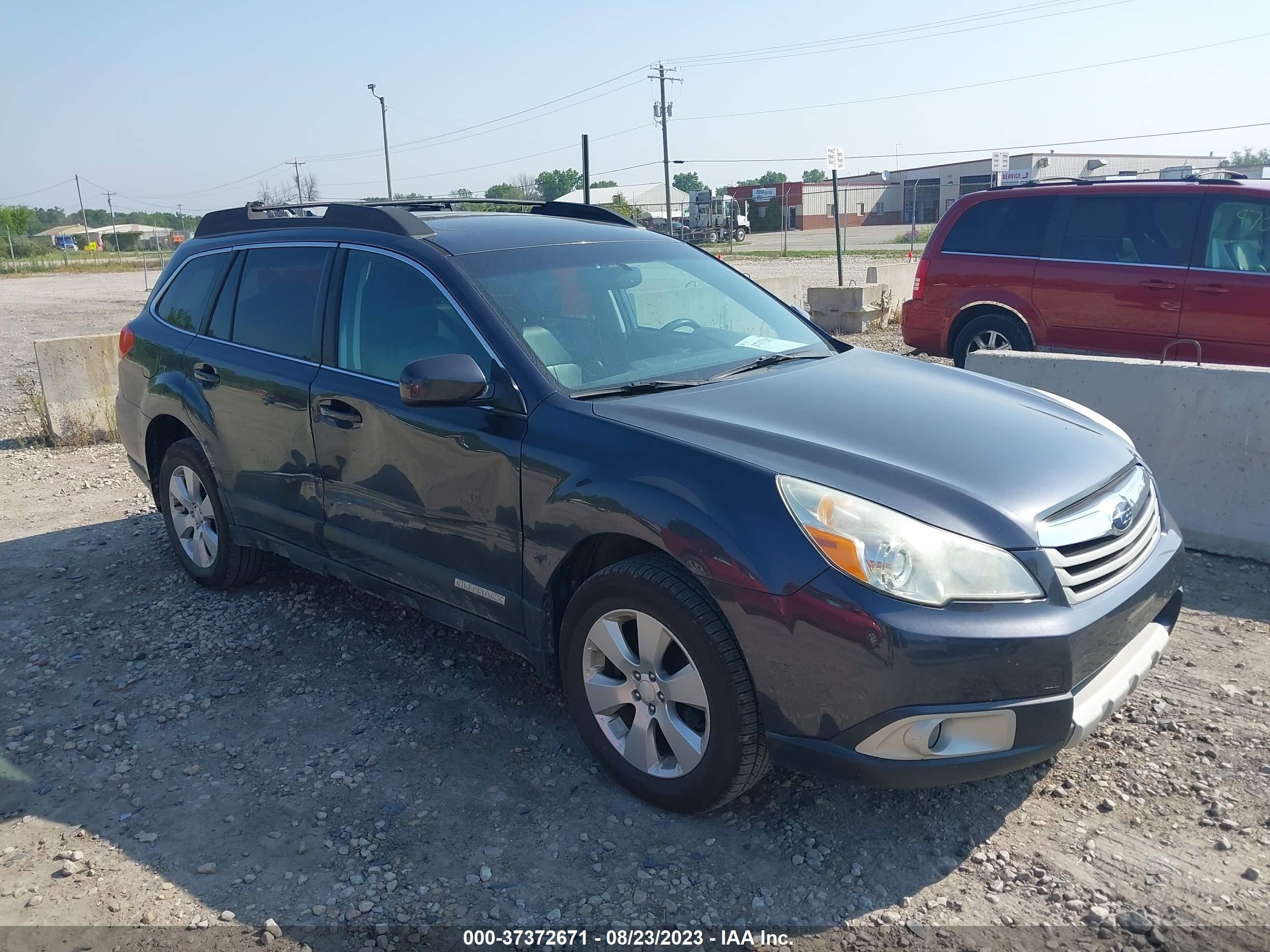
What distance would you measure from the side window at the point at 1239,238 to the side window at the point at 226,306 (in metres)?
7.00

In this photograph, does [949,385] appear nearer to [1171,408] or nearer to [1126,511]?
[1126,511]

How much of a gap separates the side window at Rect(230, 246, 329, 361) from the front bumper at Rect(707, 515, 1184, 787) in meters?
2.43

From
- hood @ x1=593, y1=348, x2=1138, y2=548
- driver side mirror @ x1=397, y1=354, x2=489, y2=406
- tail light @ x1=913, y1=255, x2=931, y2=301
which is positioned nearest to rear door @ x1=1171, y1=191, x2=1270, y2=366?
tail light @ x1=913, y1=255, x2=931, y2=301

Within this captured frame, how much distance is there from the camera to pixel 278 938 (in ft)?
8.91

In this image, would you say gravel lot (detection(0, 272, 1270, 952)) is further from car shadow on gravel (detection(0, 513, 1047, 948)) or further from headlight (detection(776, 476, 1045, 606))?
headlight (detection(776, 476, 1045, 606))

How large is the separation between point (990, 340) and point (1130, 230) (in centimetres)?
146

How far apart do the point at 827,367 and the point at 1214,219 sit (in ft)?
18.2

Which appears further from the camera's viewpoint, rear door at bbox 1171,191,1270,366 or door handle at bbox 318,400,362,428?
rear door at bbox 1171,191,1270,366

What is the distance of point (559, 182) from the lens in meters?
102

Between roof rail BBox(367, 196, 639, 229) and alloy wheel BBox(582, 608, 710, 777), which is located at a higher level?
roof rail BBox(367, 196, 639, 229)

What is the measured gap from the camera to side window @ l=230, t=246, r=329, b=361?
14.2ft

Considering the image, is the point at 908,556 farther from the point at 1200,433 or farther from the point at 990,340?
the point at 990,340

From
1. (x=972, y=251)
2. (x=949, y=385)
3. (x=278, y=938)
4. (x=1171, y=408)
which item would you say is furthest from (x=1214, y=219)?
(x=278, y=938)

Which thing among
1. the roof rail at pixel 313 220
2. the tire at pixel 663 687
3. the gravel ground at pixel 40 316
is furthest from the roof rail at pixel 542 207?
the gravel ground at pixel 40 316
